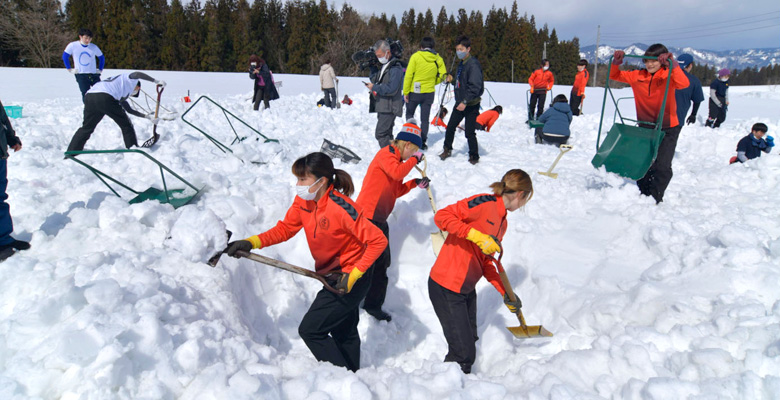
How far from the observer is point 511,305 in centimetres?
305

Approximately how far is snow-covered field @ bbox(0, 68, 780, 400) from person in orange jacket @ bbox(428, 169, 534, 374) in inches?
12.8

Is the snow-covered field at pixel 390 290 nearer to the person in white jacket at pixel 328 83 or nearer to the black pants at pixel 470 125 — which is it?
the black pants at pixel 470 125

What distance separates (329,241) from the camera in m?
2.73

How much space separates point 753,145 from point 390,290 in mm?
6191

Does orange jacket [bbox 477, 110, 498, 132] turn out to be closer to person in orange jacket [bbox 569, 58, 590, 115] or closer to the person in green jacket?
person in orange jacket [bbox 569, 58, 590, 115]

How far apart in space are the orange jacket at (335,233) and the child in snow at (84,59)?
584cm

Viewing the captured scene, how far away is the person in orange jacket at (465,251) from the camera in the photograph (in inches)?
104

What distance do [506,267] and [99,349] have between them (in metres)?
3.23

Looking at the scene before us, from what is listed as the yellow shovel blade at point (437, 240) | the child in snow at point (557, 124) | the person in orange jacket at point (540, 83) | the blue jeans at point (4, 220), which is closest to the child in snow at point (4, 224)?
the blue jeans at point (4, 220)

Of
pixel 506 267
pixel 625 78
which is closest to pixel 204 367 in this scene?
pixel 506 267

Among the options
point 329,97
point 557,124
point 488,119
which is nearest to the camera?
point 557,124

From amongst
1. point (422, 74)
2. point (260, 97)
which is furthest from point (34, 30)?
point (422, 74)

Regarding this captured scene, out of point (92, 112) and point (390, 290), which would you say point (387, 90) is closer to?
point (390, 290)

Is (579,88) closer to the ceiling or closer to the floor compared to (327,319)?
closer to the ceiling
